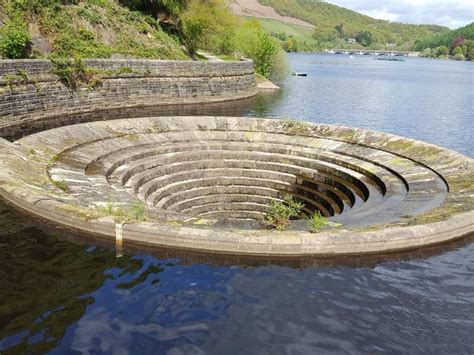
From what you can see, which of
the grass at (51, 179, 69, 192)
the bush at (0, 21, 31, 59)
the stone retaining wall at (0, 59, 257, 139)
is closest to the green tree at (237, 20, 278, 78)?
the stone retaining wall at (0, 59, 257, 139)

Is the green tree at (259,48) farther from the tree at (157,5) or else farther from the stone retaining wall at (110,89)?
the tree at (157,5)

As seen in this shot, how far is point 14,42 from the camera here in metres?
36.6

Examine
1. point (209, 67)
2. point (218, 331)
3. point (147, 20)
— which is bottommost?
point (218, 331)

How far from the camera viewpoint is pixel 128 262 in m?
10.7

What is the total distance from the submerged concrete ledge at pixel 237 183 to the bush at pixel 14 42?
786 inches

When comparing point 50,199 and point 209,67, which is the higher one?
point 209,67

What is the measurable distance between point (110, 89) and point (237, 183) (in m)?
24.1

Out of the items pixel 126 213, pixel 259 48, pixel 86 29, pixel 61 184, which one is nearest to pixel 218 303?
pixel 126 213

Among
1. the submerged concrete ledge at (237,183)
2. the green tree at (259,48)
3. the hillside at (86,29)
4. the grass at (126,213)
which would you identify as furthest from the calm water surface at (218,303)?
the green tree at (259,48)

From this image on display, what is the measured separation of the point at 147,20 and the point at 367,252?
57.1 metres

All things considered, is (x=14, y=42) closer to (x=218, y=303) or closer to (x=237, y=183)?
(x=237, y=183)

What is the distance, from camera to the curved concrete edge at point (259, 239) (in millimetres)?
11055

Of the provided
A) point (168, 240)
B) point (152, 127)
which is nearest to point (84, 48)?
point (152, 127)

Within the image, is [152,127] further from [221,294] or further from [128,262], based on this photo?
[221,294]
